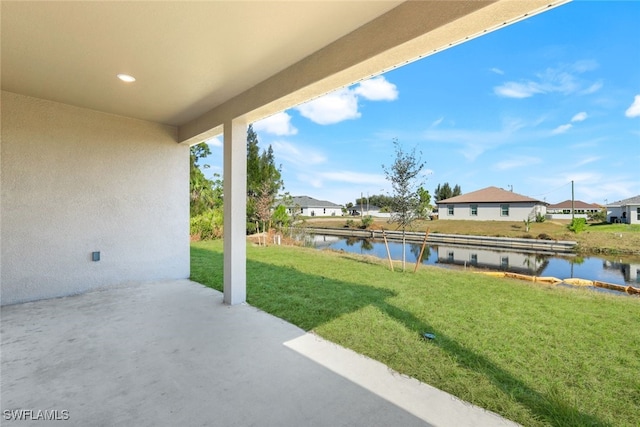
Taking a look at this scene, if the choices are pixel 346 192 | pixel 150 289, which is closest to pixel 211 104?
pixel 150 289

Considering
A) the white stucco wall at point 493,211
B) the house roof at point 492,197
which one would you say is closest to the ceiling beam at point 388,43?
the white stucco wall at point 493,211

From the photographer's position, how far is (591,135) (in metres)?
18.3

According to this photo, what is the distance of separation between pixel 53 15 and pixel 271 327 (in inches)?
130

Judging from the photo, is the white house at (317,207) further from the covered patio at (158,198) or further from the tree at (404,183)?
the covered patio at (158,198)

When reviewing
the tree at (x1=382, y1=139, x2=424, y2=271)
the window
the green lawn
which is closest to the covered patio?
the green lawn

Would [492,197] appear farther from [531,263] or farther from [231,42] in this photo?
[231,42]

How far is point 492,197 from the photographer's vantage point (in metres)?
24.2

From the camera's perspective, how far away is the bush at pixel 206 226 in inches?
450

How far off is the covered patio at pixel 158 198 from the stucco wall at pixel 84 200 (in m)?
0.02

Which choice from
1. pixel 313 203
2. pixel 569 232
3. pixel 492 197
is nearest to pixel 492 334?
pixel 569 232

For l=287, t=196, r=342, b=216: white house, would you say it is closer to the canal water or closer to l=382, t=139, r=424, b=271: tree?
the canal water

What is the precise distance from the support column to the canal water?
615 cm

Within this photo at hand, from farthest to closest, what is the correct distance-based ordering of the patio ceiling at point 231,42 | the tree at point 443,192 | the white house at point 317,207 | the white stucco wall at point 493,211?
1. the tree at point 443,192
2. the white house at point 317,207
3. the white stucco wall at point 493,211
4. the patio ceiling at point 231,42

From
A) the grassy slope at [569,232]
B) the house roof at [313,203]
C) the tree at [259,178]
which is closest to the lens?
the grassy slope at [569,232]
